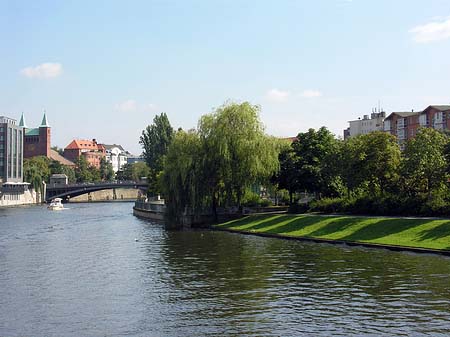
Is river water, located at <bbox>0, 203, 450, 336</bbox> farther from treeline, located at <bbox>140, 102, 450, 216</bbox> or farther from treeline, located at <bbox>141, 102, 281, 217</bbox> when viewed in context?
treeline, located at <bbox>141, 102, 281, 217</bbox>

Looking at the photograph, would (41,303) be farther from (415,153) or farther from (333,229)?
(415,153)

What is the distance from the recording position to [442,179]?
206ft

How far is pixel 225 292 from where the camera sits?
33656 millimetres

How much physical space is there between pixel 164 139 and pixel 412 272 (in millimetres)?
146976

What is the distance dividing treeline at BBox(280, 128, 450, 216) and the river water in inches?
512

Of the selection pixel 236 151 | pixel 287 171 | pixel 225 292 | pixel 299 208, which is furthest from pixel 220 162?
pixel 225 292

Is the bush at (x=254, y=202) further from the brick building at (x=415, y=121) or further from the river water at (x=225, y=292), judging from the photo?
the brick building at (x=415, y=121)

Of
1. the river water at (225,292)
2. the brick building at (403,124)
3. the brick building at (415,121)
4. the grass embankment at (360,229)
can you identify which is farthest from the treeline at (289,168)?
the brick building at (403,124)

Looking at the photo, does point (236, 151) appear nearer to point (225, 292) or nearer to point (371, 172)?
point (371, 172)

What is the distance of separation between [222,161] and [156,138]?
10696 cm

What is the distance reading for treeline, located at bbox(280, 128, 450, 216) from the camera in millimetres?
62562

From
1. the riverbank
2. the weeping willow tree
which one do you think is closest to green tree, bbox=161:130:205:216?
the weeping willow tree

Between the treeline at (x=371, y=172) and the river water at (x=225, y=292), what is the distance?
42.6 feet

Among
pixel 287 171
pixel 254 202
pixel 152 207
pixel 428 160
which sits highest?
pixel 428 160
